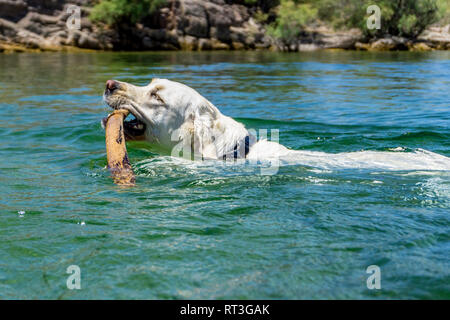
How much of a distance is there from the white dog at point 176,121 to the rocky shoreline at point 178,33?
35.8 metres

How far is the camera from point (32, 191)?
5.99m

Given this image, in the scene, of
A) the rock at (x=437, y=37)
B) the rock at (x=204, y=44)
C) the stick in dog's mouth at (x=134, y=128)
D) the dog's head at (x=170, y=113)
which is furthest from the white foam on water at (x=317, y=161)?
the rock at (x=437, y=37)

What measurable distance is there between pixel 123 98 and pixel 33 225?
2130mm

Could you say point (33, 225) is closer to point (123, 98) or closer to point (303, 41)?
point (123, 98)

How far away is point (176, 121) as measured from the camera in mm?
6582

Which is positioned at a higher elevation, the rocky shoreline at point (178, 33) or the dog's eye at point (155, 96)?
the rocky shoreline at point (178, 33)

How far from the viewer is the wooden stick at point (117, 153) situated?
19.5 ft

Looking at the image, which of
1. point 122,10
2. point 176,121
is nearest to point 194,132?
point 176,121

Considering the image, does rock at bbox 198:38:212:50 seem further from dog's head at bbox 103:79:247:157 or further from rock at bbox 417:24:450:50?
dog's head at bbox 103:79:247:157

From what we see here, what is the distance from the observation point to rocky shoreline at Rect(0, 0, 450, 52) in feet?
131

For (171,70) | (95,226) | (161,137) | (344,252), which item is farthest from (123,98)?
(171,70)

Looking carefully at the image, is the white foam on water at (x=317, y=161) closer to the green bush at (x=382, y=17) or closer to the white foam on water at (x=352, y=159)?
the white foam on water at (x=352, y=159)

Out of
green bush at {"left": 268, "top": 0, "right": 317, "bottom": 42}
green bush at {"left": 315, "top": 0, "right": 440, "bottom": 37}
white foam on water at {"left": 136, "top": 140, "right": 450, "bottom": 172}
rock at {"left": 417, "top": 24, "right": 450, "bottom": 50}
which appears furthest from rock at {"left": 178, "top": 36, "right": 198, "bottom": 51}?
white foam on water at {"left": 136, "top": 140, "right": 450, "bottom": 172}

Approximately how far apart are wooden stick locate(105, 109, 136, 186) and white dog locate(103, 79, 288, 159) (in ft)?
1.33
